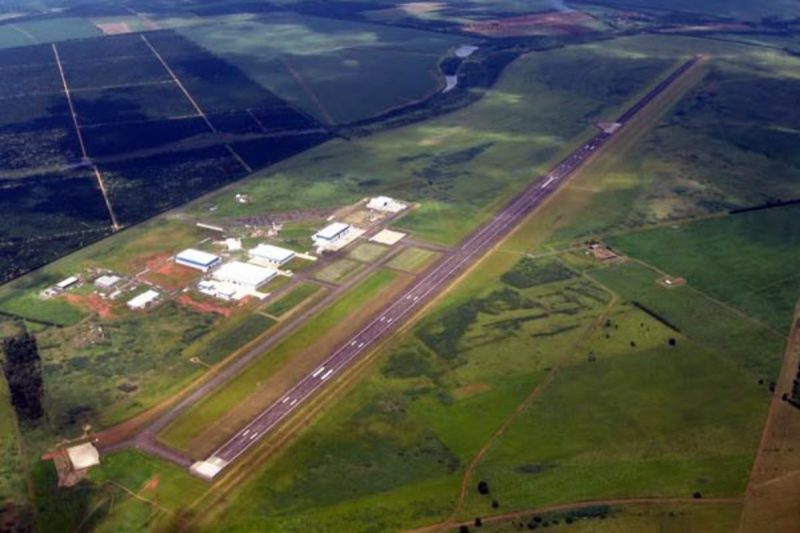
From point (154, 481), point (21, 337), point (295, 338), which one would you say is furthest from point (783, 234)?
point (21, 337)

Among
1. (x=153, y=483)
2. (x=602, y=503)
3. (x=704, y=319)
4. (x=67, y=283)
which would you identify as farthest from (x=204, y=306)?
(x=704, y=319)

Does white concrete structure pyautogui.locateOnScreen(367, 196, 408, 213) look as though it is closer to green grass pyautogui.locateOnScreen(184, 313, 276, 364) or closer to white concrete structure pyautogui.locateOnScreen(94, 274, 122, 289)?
green grass pyautogui.locateOnScreen(184, 313, 276, 364)

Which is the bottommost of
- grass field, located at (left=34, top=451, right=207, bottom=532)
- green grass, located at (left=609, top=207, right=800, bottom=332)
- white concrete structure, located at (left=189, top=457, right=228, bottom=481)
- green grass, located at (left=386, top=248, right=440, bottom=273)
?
grass field, located at (left=34, top=451, right=207, bottom=532)

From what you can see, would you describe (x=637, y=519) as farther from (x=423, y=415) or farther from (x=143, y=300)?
(x=143, y=300)

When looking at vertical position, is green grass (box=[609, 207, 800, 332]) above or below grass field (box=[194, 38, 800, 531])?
above

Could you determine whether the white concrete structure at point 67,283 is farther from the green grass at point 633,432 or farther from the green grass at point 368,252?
the green grass at point 633,432

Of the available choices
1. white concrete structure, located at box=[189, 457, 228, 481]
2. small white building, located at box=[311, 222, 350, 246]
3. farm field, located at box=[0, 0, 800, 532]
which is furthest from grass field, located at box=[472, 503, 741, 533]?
small white building, located at box=[311, 222, 350, 246]

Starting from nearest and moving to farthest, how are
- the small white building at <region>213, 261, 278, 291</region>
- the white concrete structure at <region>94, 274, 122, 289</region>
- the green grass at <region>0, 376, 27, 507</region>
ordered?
the green grass at <region>0, 376, 27, 507</region>, the small white building at <region>213, 261, 278, 291</region>, the white concrete structure at <region>94, 274, 122, 289</region>

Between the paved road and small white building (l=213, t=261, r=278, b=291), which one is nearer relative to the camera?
the paved road
